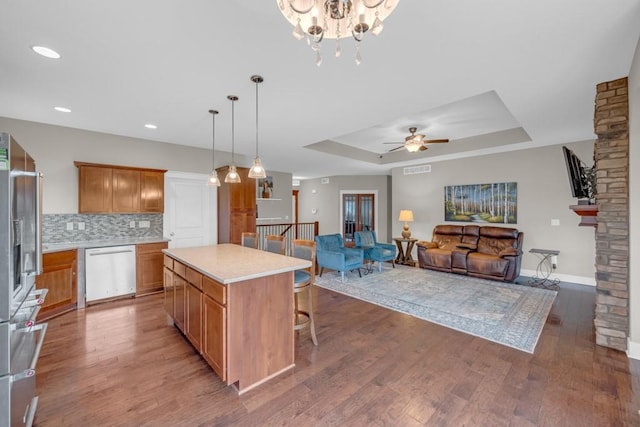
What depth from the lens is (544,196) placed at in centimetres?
525

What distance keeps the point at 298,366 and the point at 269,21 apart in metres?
2.74

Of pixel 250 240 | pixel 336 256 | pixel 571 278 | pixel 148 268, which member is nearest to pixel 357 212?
pixel 336 256

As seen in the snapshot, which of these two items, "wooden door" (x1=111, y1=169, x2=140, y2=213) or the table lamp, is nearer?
"wooden door" (x1=111, y1=169, x2=140, y2=213)

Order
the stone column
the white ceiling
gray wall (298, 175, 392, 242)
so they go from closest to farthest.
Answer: the white ceiling, the stone column, gray wall (298, 175, 392, 242)

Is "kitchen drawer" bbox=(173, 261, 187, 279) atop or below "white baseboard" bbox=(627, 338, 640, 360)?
atop

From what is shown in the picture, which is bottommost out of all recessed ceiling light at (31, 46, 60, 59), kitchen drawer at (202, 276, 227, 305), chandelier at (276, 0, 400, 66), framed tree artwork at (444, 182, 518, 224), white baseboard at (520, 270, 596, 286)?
white baseboard at (520, 270, 596, 286)

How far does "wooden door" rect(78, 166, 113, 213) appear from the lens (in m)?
3.98

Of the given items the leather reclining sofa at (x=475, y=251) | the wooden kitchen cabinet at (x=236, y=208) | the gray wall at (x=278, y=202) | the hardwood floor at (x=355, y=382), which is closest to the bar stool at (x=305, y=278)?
the hardwood floor at (x=355, y=382)

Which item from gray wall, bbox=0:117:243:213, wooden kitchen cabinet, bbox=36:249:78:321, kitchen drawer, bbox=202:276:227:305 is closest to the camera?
kitchen drawer, bbox=202:276:227:305

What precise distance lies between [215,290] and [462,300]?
3.59 m

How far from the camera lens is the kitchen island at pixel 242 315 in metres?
2.01

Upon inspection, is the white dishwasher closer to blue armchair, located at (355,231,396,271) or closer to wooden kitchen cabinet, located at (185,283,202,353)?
wooden kitchen cabinet, located at (185,283,202,353)

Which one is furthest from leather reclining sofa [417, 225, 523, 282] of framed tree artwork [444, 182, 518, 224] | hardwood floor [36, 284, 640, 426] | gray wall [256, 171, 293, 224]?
gray wall [256, 171, 293, 224]

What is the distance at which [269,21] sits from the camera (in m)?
1.84
